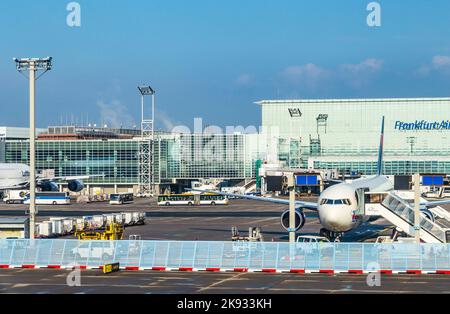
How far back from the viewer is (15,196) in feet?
565

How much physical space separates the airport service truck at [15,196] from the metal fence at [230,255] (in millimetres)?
108286

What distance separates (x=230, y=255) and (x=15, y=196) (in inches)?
4709

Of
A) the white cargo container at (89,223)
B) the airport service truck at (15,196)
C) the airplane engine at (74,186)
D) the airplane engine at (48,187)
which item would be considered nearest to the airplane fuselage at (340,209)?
the white cargo container at (89,223)

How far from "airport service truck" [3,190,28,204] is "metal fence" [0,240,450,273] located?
108286mm

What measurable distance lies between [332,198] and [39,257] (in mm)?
23640

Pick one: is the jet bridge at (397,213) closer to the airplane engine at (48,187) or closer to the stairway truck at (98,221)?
the stairway truck at (98,221)

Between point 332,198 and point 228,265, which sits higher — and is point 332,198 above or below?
above

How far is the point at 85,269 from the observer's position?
60.5m

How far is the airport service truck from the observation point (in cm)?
16962

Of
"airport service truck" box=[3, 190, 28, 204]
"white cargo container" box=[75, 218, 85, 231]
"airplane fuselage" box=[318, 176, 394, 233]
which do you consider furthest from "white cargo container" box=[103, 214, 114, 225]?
"airport service truck" box=[3, 190, 28, 204]

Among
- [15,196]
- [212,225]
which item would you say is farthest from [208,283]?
[15,196]

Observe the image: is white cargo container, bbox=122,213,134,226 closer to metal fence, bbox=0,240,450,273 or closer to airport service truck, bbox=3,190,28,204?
metal fence, bbox=0,240,450,273
